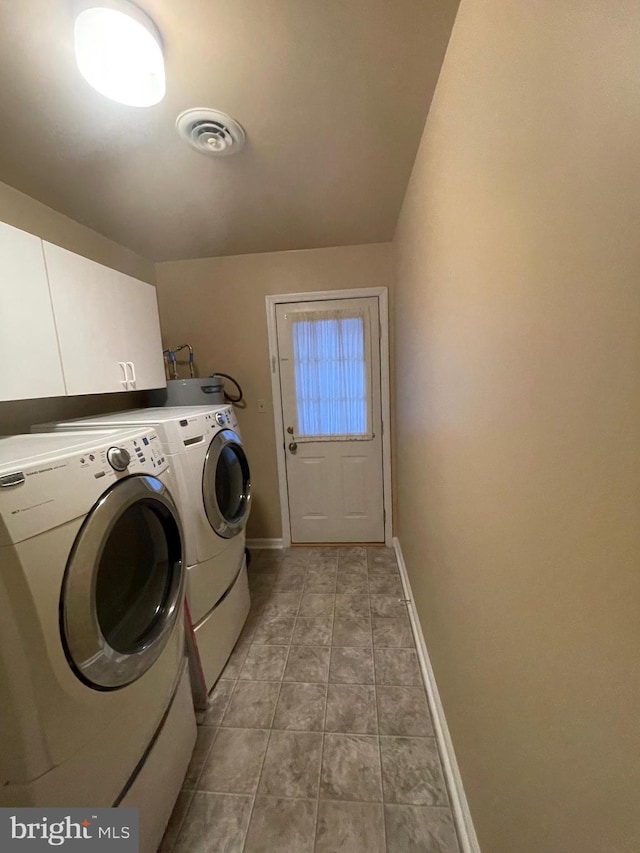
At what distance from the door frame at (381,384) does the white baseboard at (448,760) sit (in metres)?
1.03

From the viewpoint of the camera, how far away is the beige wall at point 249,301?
2.30 meters

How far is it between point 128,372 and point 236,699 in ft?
5.29

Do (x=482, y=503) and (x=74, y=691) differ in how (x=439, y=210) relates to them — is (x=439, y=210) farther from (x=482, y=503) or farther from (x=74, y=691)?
(x=74, y=691)

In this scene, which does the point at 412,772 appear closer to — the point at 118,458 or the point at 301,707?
the point at 301,707

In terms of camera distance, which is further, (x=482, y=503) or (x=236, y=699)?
(x=236, y=699)

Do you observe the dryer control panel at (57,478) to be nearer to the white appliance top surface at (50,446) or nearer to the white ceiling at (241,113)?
the white appliance top surface at (50,446)

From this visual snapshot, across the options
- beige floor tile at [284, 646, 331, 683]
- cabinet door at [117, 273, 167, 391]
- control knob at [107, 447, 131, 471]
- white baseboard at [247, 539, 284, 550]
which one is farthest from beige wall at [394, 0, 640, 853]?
white baseboard at [247, 539, 284, 550]

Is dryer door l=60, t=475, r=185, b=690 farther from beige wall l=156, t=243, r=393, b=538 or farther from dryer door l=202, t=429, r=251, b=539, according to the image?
beige wall l=156, t=243, r=393, b=538

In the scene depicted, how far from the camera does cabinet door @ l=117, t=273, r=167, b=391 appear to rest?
64.7 inches

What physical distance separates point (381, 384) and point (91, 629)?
2.07 metres

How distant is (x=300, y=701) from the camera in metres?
1.35

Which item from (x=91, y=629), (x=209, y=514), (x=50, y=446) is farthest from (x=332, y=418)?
(x=91, y=629)

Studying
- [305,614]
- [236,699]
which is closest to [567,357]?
[236,699]

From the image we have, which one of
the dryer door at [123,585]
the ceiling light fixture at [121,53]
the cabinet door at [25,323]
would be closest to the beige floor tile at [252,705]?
the dryer door at [123,585]
